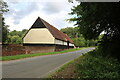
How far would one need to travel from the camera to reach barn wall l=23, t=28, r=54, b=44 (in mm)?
36531

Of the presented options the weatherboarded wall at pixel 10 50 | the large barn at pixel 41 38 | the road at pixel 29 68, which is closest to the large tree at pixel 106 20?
the road at pixel 29 68

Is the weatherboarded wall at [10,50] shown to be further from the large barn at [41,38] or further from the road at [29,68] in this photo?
the road at [29,68]

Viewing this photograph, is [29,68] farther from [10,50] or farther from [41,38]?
[41,38]

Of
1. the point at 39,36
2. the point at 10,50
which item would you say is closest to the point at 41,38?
the point at 39,36

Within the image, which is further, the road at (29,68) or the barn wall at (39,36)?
the barn wall at (39,36)

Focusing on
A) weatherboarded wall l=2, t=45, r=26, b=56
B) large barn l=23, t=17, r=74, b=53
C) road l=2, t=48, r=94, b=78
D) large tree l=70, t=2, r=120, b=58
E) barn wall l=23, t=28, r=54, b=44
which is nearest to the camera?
large tree l=70, t=2, r=120, b=58

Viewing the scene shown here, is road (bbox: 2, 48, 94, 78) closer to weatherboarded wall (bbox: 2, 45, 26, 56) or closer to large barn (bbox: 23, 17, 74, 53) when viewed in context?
weatherboarded wall (bbox: 2, 45, 26, 56)

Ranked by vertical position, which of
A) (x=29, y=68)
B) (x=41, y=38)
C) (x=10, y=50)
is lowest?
(x=29, y=68)

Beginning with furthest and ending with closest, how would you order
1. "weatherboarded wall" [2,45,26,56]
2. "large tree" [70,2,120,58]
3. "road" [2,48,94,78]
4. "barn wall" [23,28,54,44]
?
"barn wall" [23,28,54,44] → "weatherboarded wall" [2,45,26,56] → "road" [2,48,94,78] → "large tree" [70,2,120,58]

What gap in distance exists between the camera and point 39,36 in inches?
1458

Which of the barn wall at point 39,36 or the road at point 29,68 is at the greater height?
the barn wall at point 39,36

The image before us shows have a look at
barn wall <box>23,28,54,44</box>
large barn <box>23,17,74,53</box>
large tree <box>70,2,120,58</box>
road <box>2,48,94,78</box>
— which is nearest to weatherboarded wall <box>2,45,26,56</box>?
large barn <box>23,17,74,53</box>

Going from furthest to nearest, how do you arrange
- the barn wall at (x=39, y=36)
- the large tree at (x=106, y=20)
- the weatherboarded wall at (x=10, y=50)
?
the barn wall at (x=39, y=36), the weatherboarded wall at (x=10, y=50), the large tree at (x=106, y=20)

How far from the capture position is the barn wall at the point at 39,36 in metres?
36.5
